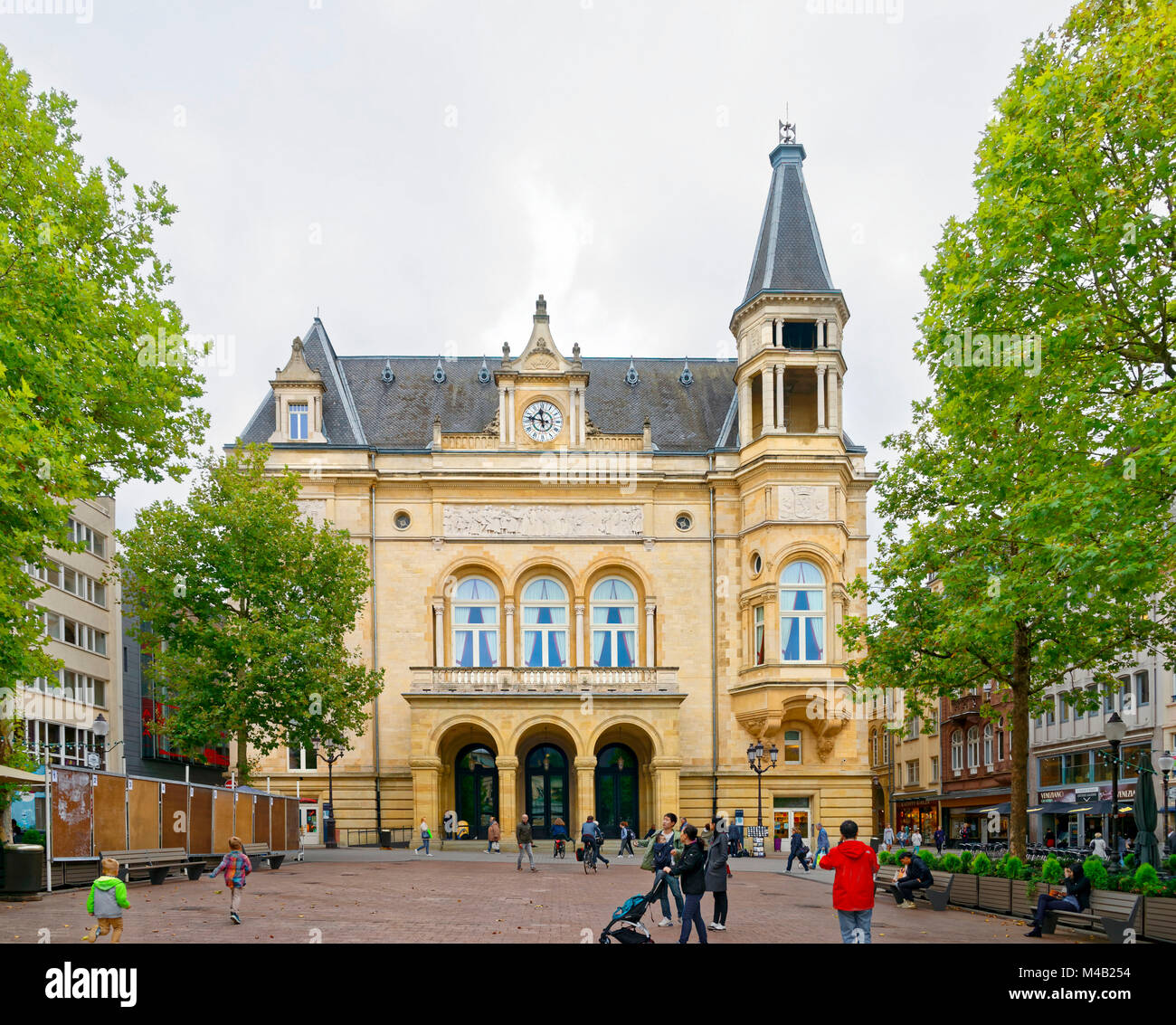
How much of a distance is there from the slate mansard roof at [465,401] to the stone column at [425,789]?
1317cm

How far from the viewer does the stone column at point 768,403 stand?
4788 centimetres

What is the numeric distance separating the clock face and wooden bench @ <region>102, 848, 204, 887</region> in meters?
24.7

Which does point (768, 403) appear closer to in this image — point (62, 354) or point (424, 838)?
point (424, 838)

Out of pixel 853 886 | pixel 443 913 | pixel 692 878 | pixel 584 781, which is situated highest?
pixel 853 886

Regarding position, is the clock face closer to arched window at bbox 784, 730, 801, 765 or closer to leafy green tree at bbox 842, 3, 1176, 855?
arched window at bbox 784, 730, 801, 765

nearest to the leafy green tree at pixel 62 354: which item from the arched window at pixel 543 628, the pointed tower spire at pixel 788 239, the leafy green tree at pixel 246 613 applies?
the leafy green tree at pixel 246 613

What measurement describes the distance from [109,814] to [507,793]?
825 inches

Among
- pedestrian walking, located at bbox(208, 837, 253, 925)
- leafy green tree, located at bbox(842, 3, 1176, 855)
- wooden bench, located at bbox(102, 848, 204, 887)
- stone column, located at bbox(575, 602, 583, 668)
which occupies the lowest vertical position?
wooden bench, located at bbox(102, 848, 204, 887)

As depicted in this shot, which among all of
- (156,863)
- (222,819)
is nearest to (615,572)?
(222,819)

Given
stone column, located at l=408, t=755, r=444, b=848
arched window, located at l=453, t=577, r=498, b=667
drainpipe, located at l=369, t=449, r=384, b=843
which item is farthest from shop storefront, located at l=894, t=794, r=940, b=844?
drainpipe, located at l=369, t=449, r=384, b=843

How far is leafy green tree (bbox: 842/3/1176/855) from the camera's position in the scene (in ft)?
58.2

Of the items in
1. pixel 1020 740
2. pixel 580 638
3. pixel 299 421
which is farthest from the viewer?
pixel 299 421

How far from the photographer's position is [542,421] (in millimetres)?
49875
